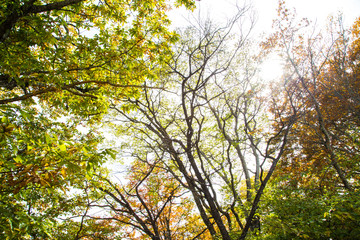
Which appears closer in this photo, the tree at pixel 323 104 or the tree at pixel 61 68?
the tree at pixel 61 68

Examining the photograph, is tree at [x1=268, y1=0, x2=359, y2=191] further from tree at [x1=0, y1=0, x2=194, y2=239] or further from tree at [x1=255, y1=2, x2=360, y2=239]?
tree at [x1=0, y1=0, x2=194, y2=239]

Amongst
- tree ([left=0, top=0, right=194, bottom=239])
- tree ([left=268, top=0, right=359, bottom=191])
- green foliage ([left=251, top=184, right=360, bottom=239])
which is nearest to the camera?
tree ([left=0, top=0, right=194, bottom=239])

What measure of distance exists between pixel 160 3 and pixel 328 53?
319 inches

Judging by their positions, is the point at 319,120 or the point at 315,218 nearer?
the point at 315,218

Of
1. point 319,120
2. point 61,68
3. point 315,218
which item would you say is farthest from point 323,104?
point 61,68

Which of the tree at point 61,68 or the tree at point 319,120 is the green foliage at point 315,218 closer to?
the tree at point 319,120

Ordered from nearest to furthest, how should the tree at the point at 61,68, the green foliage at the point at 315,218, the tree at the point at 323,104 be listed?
the tree at the point at 61,68 → the green foliage at the point at 315,218 → the tree at the point at 323,104

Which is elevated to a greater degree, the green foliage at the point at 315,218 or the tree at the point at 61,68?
the tree at the point at 61,68

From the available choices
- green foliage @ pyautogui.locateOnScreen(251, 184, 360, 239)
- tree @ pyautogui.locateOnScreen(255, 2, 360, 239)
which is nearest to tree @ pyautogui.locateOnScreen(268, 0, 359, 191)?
tree @ pyautogui.locateOnScreen(255, 2, 360, 239)

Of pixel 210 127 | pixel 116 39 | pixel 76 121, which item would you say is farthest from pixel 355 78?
pixel 76 121

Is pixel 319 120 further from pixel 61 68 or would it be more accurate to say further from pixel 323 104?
pixel 61 68

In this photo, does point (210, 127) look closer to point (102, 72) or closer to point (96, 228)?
point (102, 72)

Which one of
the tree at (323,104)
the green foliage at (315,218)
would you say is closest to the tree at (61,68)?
the green foliage at (315,218)

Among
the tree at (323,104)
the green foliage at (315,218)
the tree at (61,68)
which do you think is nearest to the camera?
the tree at (61,68)
